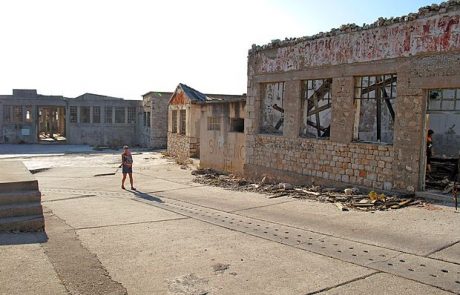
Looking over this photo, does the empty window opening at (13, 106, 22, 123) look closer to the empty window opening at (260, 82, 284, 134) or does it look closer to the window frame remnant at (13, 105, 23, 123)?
the window frame remnant at (13, 105, 23, 123)

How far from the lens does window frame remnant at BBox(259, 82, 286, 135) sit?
50.7 ft

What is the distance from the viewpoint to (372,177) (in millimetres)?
11117

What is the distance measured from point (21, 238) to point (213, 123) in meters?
13.0

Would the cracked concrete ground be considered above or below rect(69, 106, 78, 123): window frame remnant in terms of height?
below

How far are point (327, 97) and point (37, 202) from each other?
11648mm

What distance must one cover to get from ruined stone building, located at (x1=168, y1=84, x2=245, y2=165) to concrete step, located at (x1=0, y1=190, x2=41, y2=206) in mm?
10691

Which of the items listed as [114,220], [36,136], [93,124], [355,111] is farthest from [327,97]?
[36,136]

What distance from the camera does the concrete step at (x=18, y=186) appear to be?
23.7 ft

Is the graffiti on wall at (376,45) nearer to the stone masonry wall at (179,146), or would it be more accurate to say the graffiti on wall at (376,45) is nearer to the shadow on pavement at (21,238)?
the shadow on pavement at (21,238)

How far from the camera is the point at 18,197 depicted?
727 cm

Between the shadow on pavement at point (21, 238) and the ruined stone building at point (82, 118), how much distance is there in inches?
1155

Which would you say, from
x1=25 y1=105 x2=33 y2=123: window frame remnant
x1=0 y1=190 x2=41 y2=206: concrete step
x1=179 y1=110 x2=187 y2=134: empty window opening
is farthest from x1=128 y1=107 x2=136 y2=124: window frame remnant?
x1=0 y1=190 x2=41 y2=206: concrete step

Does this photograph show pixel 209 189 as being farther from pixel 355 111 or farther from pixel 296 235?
pixel 296 235

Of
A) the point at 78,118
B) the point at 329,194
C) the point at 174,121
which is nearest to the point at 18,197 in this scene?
the point at 329,194
